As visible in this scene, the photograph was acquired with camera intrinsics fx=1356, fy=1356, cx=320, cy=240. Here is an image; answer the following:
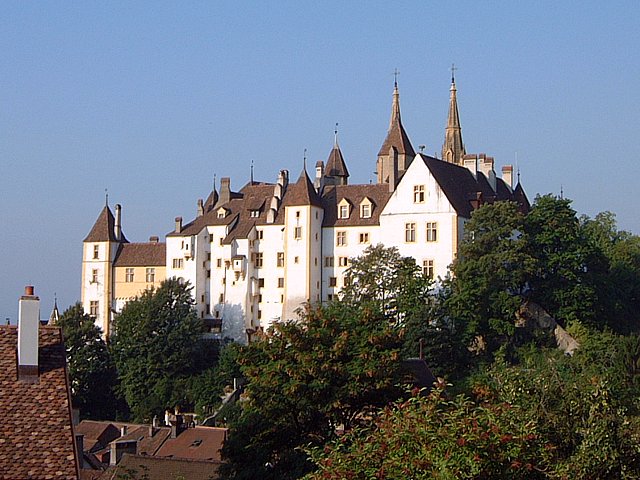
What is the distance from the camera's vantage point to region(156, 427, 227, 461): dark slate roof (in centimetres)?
6056

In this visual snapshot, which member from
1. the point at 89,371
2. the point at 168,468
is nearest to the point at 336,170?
the point at 89,371

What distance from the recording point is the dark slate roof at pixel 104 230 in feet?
341

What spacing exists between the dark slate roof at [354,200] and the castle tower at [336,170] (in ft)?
17.7

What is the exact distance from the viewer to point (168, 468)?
4312 cm

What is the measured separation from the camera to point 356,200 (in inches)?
3612

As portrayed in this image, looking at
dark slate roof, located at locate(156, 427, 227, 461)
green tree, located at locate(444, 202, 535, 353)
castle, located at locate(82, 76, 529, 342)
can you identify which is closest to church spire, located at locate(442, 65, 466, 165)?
castle, located at locate(82, 76, 529, 342)

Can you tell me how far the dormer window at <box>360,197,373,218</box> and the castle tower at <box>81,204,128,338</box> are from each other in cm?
2215

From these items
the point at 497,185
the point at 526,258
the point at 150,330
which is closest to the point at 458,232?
the point at 526,258

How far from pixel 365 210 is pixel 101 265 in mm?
23574

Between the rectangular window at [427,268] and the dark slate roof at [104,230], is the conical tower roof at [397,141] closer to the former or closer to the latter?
the rectangular window at [427,268]

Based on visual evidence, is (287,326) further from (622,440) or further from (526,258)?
(526,258)

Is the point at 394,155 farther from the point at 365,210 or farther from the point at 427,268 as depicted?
the point at 427,268

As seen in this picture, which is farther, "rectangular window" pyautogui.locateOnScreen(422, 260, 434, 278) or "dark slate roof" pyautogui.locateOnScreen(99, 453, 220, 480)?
"rectangular window" pyautogui.locateOnScreen(422, 260, 434, 278)

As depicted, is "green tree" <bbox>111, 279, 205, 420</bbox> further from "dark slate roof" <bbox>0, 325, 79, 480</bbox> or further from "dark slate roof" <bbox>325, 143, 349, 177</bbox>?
"dark slate roof" <bbox>0, 325, 79, 480</bbox>
